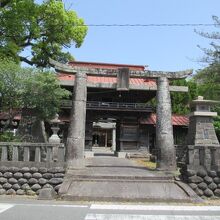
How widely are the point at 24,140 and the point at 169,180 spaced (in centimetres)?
637

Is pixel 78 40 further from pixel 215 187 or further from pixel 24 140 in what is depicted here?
pixel 215 187

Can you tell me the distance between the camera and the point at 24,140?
1531 centimetres

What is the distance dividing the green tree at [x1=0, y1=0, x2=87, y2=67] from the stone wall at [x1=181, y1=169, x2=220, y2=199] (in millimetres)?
13589

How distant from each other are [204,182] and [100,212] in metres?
5.14

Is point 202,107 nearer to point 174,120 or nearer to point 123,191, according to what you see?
point 123,191

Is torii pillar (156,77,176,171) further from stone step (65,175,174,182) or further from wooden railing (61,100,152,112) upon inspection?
wooden railing (61,100,152,112)

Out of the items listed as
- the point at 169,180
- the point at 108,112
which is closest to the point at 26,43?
the point at 108,112

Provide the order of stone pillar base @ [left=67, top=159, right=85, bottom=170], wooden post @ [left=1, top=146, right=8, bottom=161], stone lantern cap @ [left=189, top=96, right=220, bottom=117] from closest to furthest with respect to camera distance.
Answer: wooden post @ [left=1, top=146, right=8, bottom=161], stone pillar base @ [left=67, top=159, right=85, bottom=170], stone lantern cap @ [left=189, top=96, right=220, bottom=117]

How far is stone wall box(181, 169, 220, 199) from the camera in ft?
40.6

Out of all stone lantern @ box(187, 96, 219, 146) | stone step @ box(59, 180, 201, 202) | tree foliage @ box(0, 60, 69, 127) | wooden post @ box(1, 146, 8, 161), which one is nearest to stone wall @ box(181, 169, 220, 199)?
stone step @ box(59, 180, 201, 202)

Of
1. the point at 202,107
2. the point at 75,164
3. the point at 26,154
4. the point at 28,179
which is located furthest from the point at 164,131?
the point at 202,107

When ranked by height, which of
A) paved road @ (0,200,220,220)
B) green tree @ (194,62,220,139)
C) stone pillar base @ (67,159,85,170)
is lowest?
paved road @ (0,200,220,220)

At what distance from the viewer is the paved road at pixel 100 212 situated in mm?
8102

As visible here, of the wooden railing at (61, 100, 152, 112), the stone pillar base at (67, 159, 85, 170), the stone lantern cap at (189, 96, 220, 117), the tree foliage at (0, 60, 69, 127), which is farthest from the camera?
the wooden railing at (61, 100, 152, 112)
